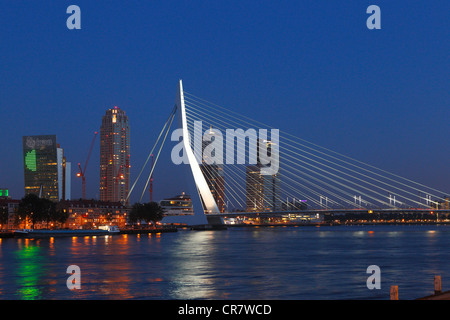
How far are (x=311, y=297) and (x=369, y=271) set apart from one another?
1289cm

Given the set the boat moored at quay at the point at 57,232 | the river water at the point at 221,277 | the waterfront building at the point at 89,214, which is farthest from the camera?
the waterfront building at the point at 89,214

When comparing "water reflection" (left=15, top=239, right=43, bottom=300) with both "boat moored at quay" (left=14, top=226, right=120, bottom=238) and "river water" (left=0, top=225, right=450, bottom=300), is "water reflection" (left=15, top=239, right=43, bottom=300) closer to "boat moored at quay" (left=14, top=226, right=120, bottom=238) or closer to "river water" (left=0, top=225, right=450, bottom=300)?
"river water" (left=0, top=225, right=450, bottom=300)

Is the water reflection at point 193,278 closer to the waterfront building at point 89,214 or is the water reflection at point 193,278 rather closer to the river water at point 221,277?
the river water at point 221,277

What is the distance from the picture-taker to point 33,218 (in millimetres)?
113250

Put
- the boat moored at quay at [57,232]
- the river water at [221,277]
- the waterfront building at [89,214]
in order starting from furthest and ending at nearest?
the waterfront building at [89,214], the boat moored at quay at [57,232], the river water at [221,277]

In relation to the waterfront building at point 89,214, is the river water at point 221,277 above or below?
above

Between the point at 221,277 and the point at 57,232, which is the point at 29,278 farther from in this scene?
the point at 57,232

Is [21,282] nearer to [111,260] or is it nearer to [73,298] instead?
[73,298]

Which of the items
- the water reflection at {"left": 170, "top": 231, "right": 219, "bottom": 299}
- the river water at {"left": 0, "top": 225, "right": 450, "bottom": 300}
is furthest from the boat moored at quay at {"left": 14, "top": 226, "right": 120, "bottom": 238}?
the water reflection at {"left": 170, "top": 231, "right": 219, "bottom": 299}

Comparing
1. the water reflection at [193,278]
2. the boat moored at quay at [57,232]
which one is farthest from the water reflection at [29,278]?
the boat moored at quay at [57,232]

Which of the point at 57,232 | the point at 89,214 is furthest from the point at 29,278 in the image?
the point at 89,214

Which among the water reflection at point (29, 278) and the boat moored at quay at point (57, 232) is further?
the boat moored at quay at point (57, 232)

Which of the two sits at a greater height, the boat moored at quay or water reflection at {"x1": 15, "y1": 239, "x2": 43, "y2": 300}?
water reflection at {"x1": 15, "y1": 239, "x2": 43, "y2": 300}

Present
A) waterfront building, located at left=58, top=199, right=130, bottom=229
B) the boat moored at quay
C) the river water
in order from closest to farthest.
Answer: the river water
the boat moored at quay
waterfront building, located at left=58, top=199, right=130, bottom=229
